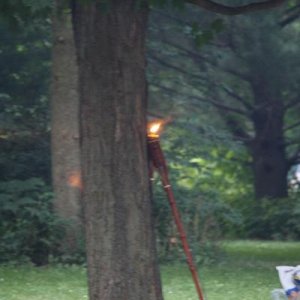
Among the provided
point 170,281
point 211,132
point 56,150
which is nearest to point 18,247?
point 56,150

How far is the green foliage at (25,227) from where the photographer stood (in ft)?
47.1

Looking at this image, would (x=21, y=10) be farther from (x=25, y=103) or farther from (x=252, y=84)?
(x=252, y=84)

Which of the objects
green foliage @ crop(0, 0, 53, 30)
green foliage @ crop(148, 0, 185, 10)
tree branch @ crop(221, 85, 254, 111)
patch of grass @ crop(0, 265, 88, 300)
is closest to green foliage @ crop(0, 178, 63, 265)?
patch of grass @ crop(0, 265, 88, 300)

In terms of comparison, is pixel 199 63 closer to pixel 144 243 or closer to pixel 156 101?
pixel 156 101

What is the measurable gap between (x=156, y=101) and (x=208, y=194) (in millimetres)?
4458

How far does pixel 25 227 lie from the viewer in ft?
47.4

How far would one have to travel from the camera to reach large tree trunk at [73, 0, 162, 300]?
22.8ft

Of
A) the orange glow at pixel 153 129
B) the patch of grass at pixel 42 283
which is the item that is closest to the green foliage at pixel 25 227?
the patch of grass at pixel 42 283

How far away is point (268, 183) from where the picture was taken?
26391 mm

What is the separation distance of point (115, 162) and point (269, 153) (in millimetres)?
18738

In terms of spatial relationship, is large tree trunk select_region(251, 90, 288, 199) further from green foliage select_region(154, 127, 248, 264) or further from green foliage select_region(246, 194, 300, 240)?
green foliage select_region(154, 127, 248, 264)

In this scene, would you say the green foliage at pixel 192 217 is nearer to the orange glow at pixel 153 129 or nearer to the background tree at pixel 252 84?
the background tree at pixel 252 84

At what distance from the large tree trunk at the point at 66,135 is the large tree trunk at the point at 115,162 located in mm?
7298

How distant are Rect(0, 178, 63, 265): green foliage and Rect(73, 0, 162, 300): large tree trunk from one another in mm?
7369
